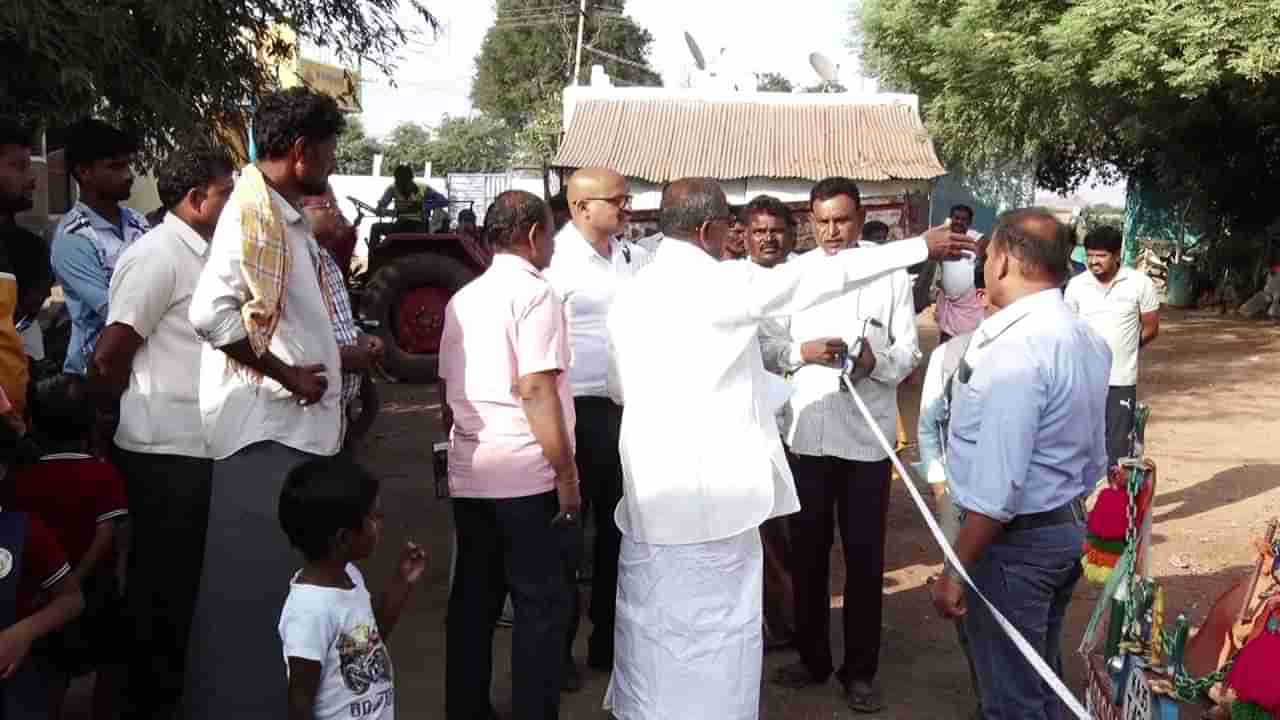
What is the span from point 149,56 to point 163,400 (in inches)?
100

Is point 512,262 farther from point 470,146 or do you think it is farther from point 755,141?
point 470,146

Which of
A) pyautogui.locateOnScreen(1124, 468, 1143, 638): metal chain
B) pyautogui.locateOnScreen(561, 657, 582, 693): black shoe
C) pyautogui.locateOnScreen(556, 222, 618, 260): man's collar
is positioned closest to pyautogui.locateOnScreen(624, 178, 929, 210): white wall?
pyautogui.locateOnScreen(556, 222, 618, 260): man's collar

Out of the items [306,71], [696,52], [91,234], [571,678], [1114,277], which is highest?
[696,52]

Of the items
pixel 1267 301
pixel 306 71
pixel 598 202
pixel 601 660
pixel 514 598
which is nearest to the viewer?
pixel 514 598

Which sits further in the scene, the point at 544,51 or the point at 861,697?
the point at 544,51

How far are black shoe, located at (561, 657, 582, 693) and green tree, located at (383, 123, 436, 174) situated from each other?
4589 centimetres

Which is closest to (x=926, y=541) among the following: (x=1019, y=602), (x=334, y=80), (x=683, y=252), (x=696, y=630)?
(x=696, y=630)

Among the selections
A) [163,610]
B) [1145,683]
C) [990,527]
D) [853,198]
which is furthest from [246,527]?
[853,198]

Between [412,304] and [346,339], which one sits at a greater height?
[346,339]

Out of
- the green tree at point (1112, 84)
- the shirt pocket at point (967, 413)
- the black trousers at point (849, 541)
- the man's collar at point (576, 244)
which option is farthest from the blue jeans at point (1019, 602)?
the green tree at point (1112, 84)

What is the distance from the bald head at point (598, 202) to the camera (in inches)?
175

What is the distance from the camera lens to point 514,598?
12.4 feet

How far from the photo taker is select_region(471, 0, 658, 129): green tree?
39.2 m

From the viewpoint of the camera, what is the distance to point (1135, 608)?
9.88 feet
